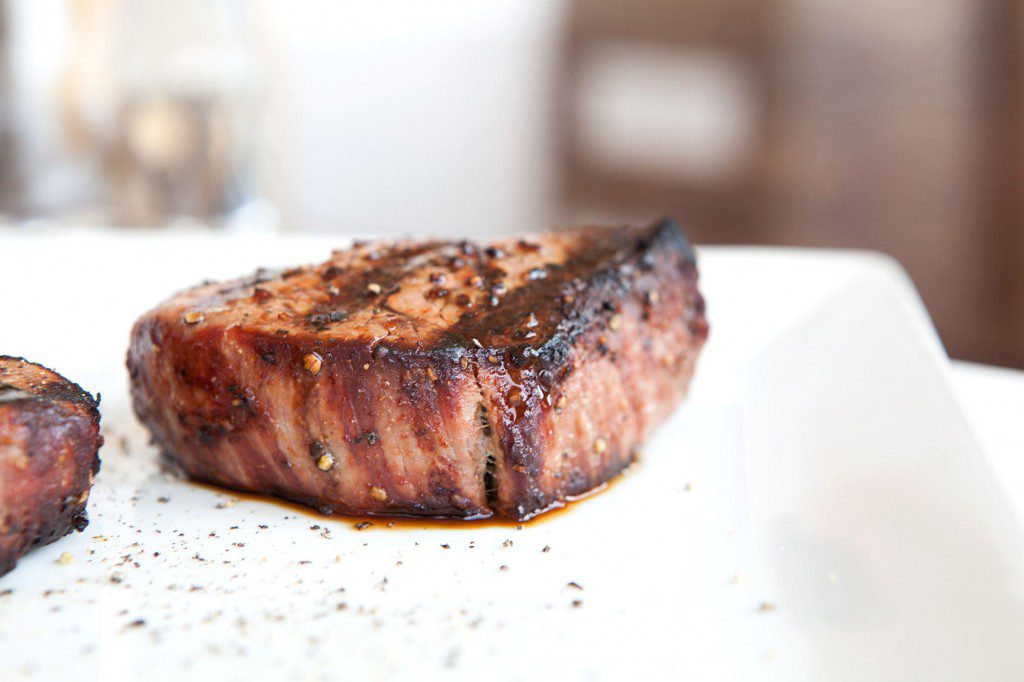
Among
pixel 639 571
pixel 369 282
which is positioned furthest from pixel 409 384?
pixel 639 571

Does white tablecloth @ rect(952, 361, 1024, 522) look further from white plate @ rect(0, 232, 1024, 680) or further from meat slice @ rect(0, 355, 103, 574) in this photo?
meat slice @ rect(0, 355, 103, 574)

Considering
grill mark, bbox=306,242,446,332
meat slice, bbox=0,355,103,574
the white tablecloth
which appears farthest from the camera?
the white tablecloth

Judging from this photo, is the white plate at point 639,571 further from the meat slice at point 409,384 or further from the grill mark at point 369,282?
the grill mark at point 369,282

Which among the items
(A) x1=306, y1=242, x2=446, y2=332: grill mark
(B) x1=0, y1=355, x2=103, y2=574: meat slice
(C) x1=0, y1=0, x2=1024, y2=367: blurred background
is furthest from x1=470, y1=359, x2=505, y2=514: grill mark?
(C) x1=0, y1=0, x2=1024, y2=367: blurred background

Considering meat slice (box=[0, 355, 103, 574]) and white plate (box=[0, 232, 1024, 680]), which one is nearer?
white plate (box=[0, 232, 1024, 680])

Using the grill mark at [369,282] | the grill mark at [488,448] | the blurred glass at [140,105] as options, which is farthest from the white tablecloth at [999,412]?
the blurred glass at [140,105]

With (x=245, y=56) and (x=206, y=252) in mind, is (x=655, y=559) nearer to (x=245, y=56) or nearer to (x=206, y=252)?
(x=206, y=252)
